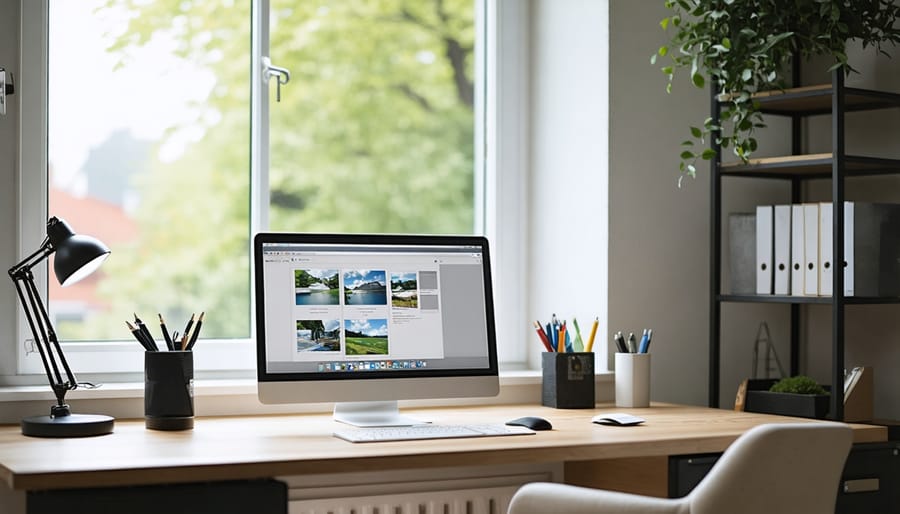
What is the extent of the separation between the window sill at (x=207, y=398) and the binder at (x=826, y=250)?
0.57 metres

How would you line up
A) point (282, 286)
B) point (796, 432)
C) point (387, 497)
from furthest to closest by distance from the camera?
point (387, 497) < point (282, 286) < point (796, 432)

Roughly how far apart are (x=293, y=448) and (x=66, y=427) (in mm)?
469

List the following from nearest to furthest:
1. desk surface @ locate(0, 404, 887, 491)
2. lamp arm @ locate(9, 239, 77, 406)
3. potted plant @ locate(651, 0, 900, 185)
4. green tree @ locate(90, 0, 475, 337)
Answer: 1. desk surface @ locate(0, 404, 887, 491)
2. lamp arm @ locate(9, 239, 77, 406)
3. potted plant @ locate(651, 0, 900, 185)
4. green tree @ locate(90, 0, 475, 337)

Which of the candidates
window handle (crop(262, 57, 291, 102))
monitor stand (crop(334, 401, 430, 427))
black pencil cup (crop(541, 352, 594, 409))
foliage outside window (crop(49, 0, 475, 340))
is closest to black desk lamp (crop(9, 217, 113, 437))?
foliage outside window (crop(49, 0, 475, 340))

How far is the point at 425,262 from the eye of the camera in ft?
7.67

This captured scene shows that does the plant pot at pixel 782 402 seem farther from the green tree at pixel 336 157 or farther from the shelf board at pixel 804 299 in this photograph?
the green tree at pixel 336 157

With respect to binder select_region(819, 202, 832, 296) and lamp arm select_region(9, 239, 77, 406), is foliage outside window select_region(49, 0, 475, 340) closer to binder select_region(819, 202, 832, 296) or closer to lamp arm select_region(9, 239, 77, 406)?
lamp arm select_region(9, 239, 77, 406)

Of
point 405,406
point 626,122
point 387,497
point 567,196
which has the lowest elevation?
point 387,497

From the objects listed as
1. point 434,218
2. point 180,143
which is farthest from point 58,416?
A: point 434,218

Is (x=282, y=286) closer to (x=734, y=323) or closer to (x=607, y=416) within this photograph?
(x=607, y=416)

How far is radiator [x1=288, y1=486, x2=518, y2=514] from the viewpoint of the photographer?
2.35 metres

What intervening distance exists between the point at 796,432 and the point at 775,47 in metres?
1.12

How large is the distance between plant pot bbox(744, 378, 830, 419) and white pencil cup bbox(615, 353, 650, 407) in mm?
268

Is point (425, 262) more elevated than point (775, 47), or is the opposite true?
point (775, 47)
